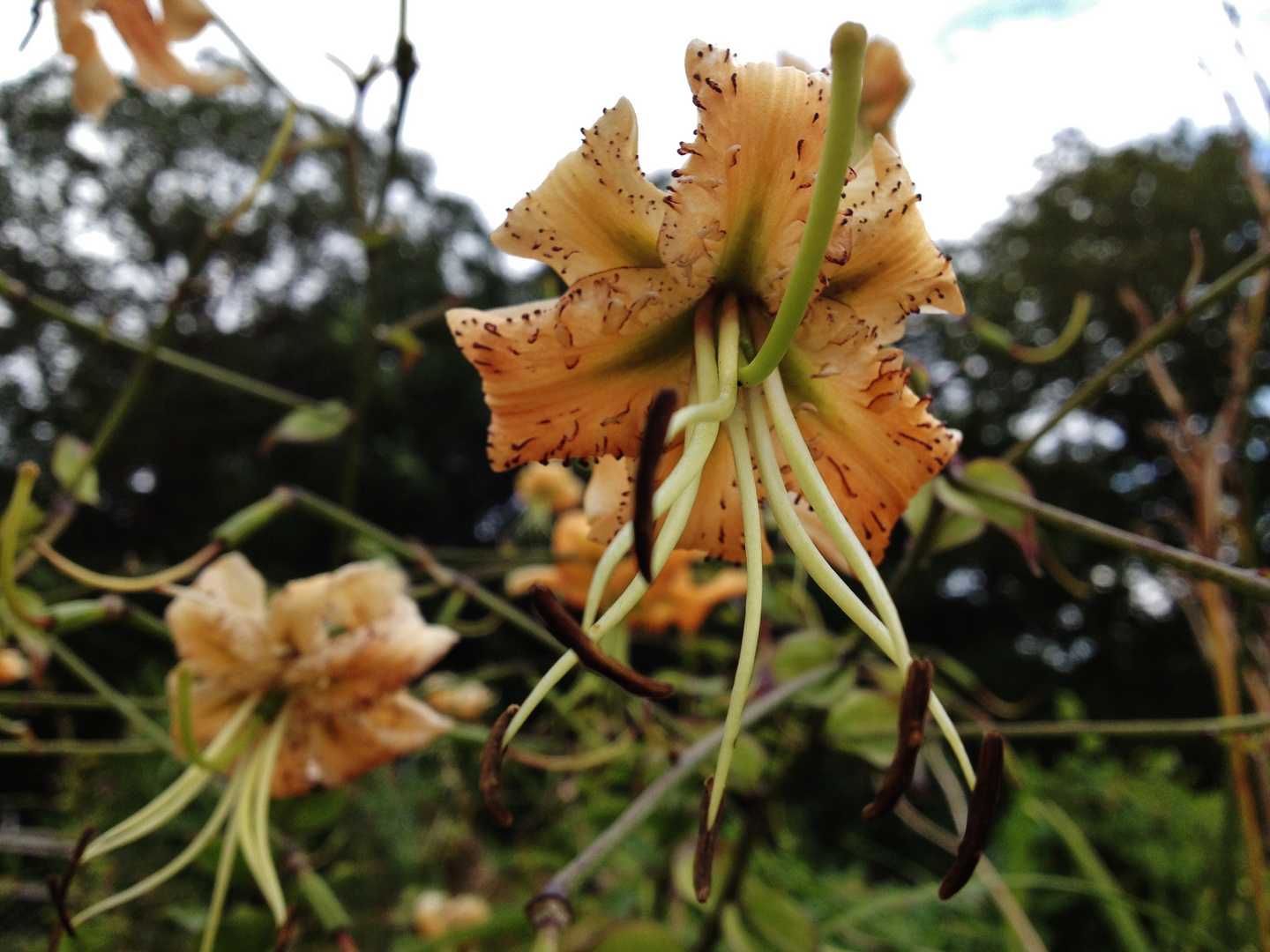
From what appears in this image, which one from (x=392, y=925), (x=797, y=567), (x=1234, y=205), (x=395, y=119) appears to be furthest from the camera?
(x=1234, y=205)

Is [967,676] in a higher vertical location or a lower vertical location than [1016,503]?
lower

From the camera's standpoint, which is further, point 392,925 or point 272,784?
point 392,925

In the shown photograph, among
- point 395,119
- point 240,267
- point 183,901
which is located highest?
point 240,267

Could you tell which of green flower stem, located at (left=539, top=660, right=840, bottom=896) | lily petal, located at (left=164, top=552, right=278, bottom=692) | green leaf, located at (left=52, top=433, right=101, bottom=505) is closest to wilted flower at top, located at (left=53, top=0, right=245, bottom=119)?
green leaf, located at (left=52, top=433, right=101, bottom=505)

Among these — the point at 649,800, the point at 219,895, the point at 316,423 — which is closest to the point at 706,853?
the point at 649,800

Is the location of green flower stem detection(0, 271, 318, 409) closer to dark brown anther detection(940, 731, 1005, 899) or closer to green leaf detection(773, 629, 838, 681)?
green leaf detection(773, 629, 838, 681)

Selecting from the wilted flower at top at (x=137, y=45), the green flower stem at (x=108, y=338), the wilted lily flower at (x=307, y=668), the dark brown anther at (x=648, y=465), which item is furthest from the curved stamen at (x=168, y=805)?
the wilted flower at top at (x=137, y=45)

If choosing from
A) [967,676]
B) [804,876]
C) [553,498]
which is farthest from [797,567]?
[804,876]

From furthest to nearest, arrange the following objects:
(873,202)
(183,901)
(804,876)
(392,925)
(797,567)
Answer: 1. (804,876)
2. (392,925)
3. (183,901)
4. (797,567)
5. (873,202)

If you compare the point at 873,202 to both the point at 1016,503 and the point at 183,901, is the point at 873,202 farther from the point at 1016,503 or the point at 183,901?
the point at 183,901
